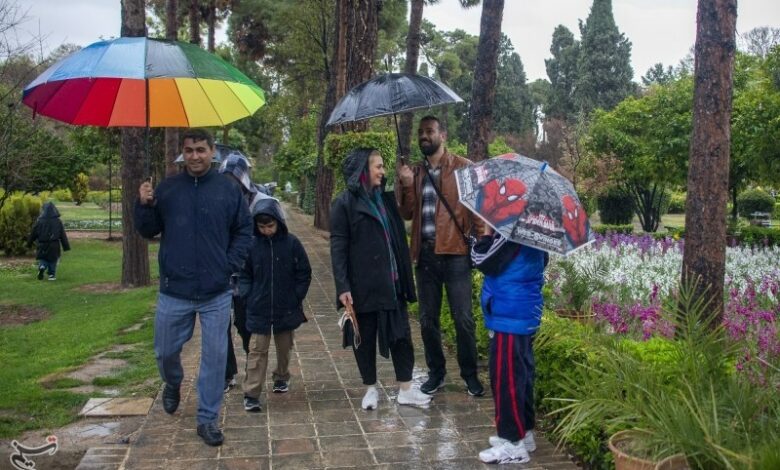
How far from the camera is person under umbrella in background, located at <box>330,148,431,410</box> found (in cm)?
524

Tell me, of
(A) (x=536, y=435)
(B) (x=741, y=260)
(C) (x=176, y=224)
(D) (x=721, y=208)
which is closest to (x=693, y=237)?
(D) (x=721, y=208)

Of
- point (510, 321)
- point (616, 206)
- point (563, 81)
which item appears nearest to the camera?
point (510, 321)

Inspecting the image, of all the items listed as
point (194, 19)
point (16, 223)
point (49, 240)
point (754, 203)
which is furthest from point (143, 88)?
point (754, 203)

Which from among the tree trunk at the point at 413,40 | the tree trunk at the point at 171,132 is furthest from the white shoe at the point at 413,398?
the tree trunk at the point at 413,40

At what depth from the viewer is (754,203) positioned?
34250 millimetres

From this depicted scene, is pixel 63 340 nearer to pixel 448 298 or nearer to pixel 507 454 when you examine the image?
pixel 448 298

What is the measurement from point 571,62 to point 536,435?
5623 centimetres

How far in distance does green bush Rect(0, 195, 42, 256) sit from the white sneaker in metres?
17.3

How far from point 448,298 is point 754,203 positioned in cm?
3258

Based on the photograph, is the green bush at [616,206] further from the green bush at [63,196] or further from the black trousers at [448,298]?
the green bush at [63,196]

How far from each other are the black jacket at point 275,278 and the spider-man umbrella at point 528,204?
5.29ft

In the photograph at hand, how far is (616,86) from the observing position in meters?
53.8

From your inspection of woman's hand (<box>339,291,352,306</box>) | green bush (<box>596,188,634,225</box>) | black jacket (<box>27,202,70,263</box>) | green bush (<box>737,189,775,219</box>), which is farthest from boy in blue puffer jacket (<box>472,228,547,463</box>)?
green bush (<box>737,189,775,219</box>)

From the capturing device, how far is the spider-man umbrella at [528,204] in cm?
411
